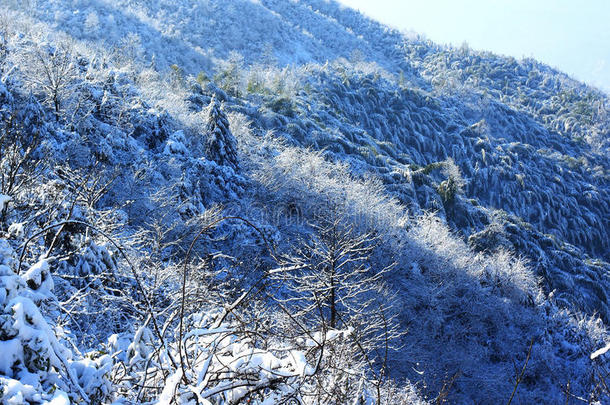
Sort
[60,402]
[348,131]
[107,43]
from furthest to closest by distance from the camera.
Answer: [107,43] → [348,131] → [60,402]

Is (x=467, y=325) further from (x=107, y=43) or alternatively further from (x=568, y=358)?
(x=107, y=43)

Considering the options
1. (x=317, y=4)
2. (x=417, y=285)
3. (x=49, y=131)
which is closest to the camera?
(x=49, y=131)

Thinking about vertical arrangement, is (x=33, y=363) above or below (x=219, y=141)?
above

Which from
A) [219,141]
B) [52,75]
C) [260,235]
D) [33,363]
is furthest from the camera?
[219,141]

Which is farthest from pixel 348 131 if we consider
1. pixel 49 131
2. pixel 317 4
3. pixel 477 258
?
pixel 317 4

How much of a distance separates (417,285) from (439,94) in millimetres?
39844

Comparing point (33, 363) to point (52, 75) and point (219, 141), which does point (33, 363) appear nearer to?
point (52, 75)

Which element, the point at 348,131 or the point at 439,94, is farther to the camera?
the point at 439,94

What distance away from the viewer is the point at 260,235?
→ 11.9 metres

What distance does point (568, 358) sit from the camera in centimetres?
1630

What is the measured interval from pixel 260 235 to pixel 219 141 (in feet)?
20.2

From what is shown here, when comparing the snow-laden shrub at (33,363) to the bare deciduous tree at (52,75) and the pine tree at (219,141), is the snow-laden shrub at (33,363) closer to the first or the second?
the bare deciduous tree at (52,75)

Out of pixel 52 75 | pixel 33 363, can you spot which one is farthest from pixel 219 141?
pixel 33 363

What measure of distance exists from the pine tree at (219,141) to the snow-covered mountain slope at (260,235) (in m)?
0.09
